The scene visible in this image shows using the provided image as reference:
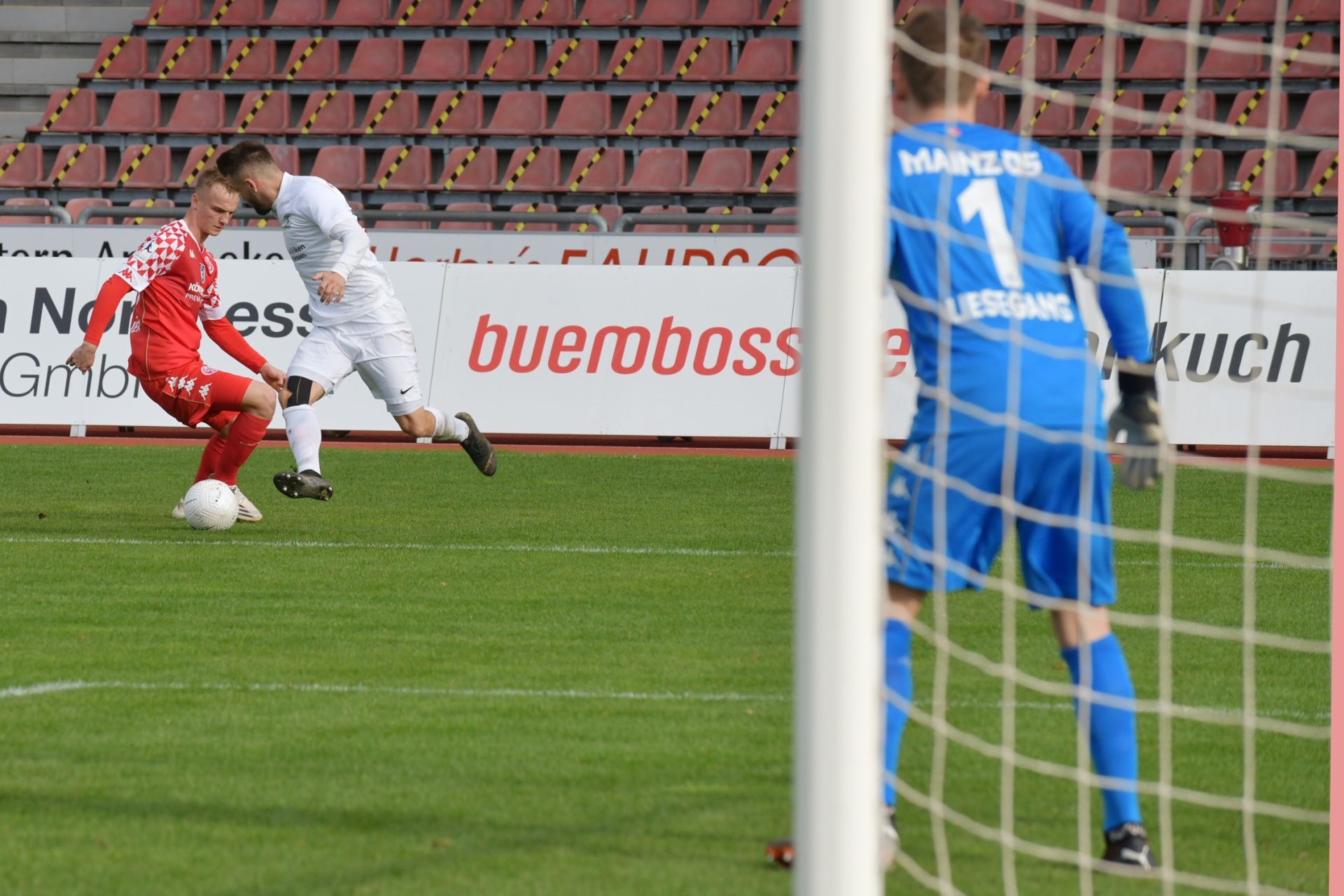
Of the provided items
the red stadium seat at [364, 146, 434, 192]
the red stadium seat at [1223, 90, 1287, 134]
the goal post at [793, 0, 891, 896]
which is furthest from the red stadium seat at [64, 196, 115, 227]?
the goal post at [793, 0, 891, 896]

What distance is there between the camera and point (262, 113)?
22.5m

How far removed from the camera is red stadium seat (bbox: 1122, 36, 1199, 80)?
68.0ft

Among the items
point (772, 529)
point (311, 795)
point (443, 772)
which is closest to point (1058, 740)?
point (443, 772)

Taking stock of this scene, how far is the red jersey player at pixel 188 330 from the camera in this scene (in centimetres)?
933

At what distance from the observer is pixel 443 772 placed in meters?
4.75

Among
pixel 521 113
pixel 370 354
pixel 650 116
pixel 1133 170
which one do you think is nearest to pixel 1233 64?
pixel 1133 170

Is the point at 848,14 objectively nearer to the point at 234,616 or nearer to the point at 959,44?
the point at 959,44

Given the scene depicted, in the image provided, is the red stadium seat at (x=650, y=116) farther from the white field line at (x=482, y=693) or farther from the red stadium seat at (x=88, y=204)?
the white field line at (x=482, y=693)

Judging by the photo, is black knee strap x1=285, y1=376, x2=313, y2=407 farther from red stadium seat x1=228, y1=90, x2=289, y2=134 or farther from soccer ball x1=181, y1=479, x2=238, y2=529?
red stadium seat x1=228, y1=90, x2=289, y2=134

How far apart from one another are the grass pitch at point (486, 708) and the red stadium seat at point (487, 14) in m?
13.9

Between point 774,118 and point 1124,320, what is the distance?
17.9 metres

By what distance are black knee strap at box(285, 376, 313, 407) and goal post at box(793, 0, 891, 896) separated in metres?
7.06

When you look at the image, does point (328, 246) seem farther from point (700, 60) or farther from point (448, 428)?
point (700, 60)

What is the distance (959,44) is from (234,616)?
4.08m
